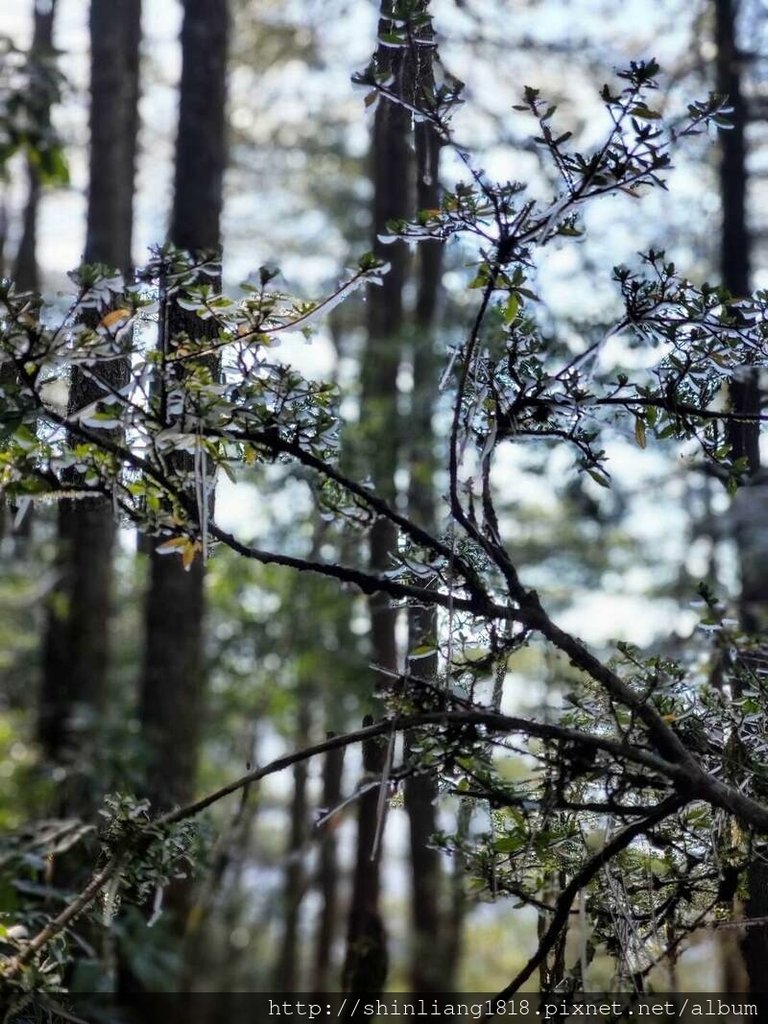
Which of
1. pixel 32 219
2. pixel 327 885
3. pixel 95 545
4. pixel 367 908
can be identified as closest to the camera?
pixel 367 908

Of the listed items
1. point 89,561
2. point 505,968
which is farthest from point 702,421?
point 505,968

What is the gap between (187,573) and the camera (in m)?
6.11

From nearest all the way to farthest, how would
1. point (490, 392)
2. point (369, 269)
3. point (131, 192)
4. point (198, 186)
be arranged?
1. point (369, 269)
2. point (490, 392)
3. point (198, 186)
4. point (131, 192)

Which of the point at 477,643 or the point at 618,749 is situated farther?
the point at 477,643

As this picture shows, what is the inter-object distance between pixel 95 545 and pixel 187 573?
134 cm

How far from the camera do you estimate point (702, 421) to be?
2092 mm

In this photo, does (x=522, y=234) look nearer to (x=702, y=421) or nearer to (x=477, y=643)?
(x=702, y=421)

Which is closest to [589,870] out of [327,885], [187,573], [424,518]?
[187,573]

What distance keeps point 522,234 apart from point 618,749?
0.84m

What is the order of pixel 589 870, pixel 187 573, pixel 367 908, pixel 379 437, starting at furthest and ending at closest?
1. pixel 379 437
2. pixel 187 573
3. pixel 367 908
4. pixel 589 870

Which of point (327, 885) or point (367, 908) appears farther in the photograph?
point (327, 885)

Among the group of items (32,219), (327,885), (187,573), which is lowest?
(327,885)

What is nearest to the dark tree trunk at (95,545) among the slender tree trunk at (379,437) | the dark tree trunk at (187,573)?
the dark tree trunk at (187,573)

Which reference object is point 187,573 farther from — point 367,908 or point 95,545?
point 367,908
